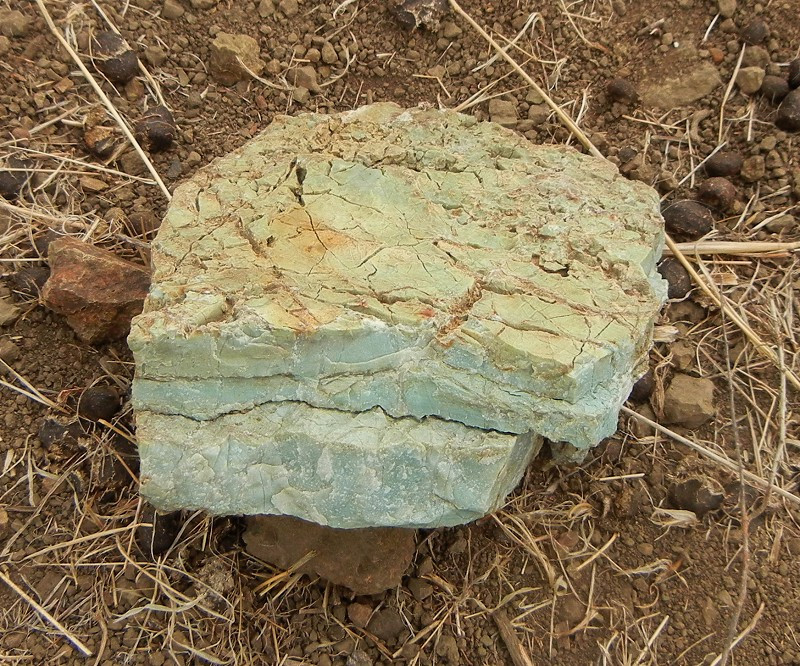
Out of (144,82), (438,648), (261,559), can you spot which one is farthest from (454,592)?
(144,82)

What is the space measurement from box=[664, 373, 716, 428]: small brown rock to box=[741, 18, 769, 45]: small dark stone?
150cm

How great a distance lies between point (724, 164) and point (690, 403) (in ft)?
3.44

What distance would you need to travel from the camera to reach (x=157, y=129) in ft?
9.29

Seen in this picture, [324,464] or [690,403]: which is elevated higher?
[324,464]

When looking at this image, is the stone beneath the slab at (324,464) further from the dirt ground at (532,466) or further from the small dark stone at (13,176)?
the small dark stone at (13,176)

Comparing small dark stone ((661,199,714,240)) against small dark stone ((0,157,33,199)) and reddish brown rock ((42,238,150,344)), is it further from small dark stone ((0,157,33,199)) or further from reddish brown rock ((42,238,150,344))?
small dark stone ((0,157,33,199))

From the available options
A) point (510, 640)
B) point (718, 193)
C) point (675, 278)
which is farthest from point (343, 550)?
point (718, 193)

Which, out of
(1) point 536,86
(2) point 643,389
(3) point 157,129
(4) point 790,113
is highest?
(4) point 790,113

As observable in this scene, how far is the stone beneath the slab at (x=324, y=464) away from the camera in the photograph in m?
1.82

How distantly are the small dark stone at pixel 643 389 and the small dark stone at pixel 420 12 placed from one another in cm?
172

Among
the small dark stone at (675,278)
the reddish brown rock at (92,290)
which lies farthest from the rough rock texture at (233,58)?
the small dark stone at (675,278)

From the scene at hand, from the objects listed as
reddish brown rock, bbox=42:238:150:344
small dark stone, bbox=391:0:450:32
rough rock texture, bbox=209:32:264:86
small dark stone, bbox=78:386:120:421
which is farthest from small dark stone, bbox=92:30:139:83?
small dark stone, bbox=78:386:120:421

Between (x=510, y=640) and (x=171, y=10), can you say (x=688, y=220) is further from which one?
(x=171, y=10)

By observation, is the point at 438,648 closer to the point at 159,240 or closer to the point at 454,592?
the point at 454,592
